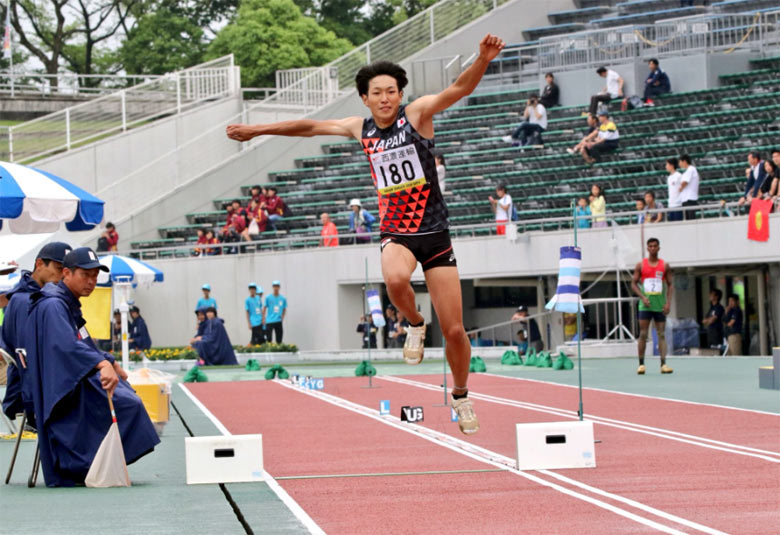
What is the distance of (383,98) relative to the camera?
29.9 feet

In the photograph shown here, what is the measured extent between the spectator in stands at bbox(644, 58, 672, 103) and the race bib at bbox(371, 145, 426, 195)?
26595 mm

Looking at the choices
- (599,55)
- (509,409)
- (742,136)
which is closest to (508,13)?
(599,55)

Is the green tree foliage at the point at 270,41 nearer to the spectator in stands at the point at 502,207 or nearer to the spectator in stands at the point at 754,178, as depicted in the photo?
the spectator in stands at the point at 502,207

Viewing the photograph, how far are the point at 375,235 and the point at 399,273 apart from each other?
2201 centimetres

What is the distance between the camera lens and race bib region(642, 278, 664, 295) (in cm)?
2038

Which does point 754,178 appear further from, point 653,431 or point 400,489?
point 400,489

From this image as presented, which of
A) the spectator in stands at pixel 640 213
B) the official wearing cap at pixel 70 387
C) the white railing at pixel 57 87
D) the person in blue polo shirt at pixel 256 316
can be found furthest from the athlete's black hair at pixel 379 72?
the white railing at pixel 57 87

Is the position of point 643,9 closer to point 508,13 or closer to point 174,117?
point 508,13

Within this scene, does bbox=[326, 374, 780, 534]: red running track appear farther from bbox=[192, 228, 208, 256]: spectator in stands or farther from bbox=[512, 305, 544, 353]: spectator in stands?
bbox=[192, 228, 208, 256]: spectator in stands

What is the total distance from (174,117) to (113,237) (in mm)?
8349

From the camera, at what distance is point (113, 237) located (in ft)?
110

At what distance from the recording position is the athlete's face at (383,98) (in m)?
9.09

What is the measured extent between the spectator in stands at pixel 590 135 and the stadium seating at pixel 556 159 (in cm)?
22

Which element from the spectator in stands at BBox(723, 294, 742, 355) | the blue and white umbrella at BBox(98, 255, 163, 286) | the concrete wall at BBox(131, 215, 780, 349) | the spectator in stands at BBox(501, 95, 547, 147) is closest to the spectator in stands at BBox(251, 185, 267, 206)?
the concrete wall at BBox(131, 215, 780, 349)
